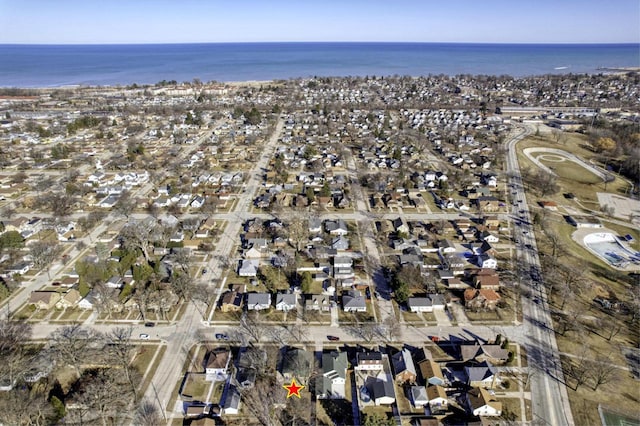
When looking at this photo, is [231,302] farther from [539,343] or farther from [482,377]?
[539,343]

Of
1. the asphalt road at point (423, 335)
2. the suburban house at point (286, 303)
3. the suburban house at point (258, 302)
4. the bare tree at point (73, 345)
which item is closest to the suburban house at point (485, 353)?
the asphalt road at point (423, 335)

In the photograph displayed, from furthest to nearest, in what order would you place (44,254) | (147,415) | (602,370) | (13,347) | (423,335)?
(44,254), (423,335), (13,347), (602,370), (147,415)

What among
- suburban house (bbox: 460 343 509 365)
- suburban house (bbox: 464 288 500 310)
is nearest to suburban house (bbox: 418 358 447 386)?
suburban house (bbox: 460 343 509 365)

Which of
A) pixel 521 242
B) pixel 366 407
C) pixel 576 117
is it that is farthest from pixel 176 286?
pixel 576 117

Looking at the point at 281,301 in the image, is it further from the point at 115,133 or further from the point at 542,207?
the point at 115,133

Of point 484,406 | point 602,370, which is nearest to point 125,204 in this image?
point 484,406

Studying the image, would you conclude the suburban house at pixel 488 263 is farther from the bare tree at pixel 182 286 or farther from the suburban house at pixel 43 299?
the suburban house at pixel 43 299
